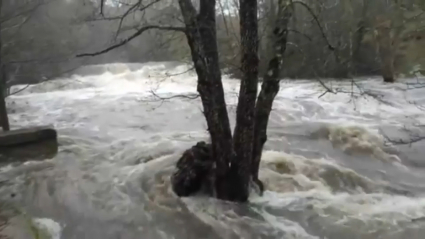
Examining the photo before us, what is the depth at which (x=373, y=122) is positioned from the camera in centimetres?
1318

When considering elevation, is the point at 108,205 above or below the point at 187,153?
below

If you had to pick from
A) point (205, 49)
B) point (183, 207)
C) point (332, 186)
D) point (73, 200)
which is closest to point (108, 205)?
point (73, 200)

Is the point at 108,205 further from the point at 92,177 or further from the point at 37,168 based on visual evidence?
the point at 37,168

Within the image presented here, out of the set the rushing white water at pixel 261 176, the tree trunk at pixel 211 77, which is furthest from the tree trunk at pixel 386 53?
the tree trunk at pixel 211 77

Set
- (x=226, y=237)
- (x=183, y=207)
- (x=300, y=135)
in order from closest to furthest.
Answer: (x=226, y=237)
(x=183, y=207)
(x=300, y=135)

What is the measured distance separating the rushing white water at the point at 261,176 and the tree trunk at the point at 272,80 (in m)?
0.93

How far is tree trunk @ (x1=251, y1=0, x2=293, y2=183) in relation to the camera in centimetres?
643

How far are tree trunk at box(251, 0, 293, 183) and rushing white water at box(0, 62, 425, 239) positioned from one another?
930 mm

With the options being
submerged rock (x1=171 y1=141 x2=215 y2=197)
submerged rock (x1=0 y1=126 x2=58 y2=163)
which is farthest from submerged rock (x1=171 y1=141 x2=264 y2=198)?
submerged rock (x1=0 y1=126 x2=58 y2=163)

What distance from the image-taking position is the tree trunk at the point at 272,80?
6.43 metres

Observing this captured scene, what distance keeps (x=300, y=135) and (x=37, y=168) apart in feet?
21.4

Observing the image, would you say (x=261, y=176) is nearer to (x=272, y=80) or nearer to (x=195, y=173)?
(x=195, y=173)

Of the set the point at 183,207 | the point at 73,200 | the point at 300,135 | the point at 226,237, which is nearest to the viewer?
the point at 226,237

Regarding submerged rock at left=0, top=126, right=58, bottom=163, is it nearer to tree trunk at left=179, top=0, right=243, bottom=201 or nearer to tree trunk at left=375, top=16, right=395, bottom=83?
tree trunk at left=179, top=0, right=243, bottom=201
